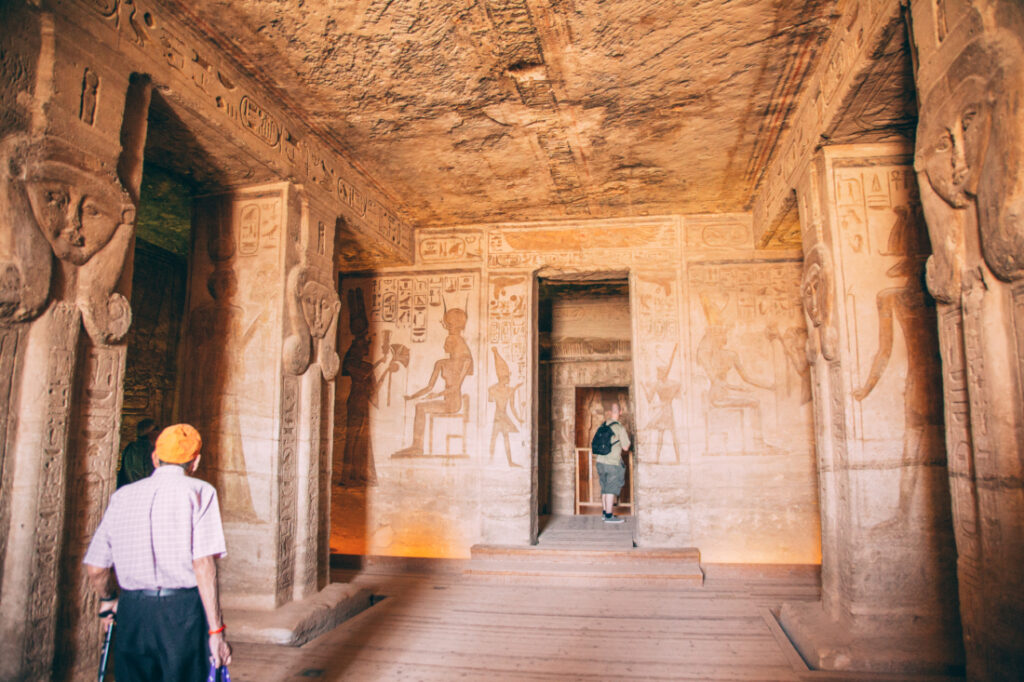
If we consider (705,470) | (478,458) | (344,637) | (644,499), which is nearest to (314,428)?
(344,637)

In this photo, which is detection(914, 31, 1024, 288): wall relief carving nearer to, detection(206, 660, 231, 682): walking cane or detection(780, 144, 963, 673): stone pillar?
detection(780, 144, 963, 673): stone pillar

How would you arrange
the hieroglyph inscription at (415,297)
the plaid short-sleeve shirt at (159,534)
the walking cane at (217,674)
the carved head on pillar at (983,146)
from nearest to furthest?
1. the carved head on pillar at (983,146)
2. the plaid short-sleeve shirt at (159,534)
3. the walking cane at (217,674)
4. the hieroglyph inscription at (415,297)

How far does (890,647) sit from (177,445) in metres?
4.24

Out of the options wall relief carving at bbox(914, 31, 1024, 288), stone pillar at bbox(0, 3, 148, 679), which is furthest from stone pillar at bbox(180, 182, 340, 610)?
wall relief carving at bbox(914, 31, 1024, 288)

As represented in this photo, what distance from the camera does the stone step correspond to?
6.02 metres

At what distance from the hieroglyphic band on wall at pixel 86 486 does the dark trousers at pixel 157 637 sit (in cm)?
60

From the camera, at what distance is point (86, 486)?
2.75 metres

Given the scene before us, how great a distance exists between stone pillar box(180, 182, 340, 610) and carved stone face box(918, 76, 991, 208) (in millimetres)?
4166

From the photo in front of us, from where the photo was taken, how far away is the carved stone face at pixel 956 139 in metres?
2.16

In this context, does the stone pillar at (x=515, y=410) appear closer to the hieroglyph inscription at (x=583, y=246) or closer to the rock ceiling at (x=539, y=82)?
the hieroglyph inscription at (x=583, y=246)

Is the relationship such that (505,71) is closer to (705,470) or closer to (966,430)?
(966,430)

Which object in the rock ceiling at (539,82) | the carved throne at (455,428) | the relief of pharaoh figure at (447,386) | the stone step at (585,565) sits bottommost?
the stone step at (585,565)

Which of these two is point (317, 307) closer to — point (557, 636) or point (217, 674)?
point (217, 674)

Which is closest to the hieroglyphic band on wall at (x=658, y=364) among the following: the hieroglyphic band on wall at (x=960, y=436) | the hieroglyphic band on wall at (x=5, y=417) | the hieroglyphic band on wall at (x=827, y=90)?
the hieroglyphic band on wall at (x=827, y=90)
